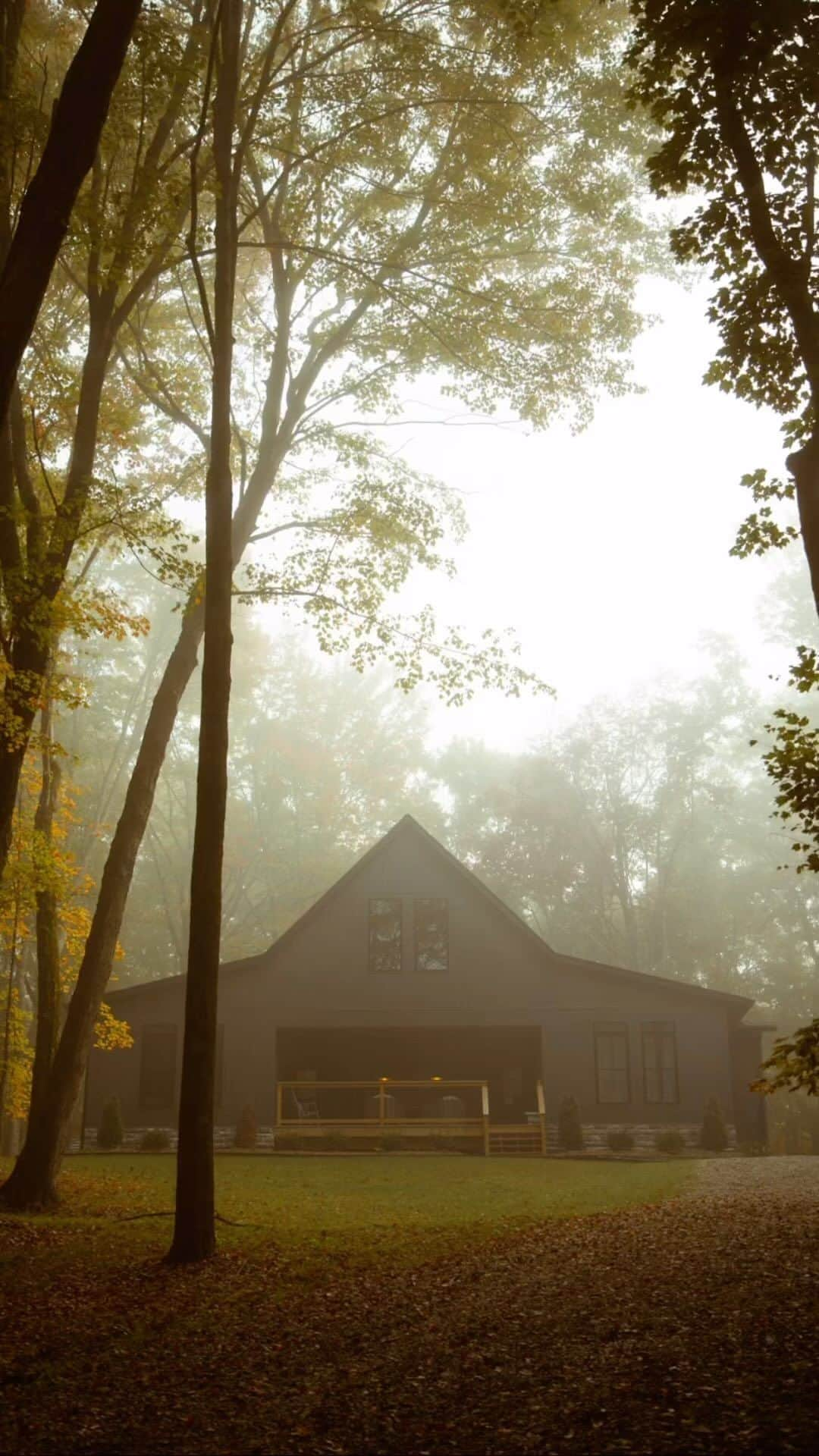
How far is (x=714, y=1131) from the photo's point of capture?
78.0 feet

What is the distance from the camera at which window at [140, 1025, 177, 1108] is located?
1021 inches

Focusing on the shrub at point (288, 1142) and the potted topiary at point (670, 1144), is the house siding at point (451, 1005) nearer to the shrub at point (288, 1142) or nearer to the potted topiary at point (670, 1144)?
the potted topiary at point (670, 1144)

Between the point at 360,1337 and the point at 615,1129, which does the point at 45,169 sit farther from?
the point at 615,1129

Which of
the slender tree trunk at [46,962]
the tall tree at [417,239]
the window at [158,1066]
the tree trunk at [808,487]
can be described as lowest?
the window at [158,1066]

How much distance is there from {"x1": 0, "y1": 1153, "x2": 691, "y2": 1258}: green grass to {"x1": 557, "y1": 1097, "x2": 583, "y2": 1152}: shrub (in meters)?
1.41

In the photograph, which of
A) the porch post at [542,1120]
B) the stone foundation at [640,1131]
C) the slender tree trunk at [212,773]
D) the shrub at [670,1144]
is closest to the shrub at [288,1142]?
the porch post at [542,1120]

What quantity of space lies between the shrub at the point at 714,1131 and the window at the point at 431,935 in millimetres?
6631

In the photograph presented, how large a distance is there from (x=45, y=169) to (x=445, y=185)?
9.41 meters

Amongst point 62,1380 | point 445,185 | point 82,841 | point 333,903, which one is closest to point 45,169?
point 62,1380

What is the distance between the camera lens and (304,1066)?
92.7 feet

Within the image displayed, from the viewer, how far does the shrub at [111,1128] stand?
2373 cm

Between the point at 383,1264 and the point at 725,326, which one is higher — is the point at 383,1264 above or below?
below

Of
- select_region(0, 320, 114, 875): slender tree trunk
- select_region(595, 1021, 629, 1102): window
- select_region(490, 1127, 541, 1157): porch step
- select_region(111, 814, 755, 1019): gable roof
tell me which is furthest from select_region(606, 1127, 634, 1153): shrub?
select_region(0, 320, 114, 875): slender tree trunk

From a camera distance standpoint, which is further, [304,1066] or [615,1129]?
[304,1066]
